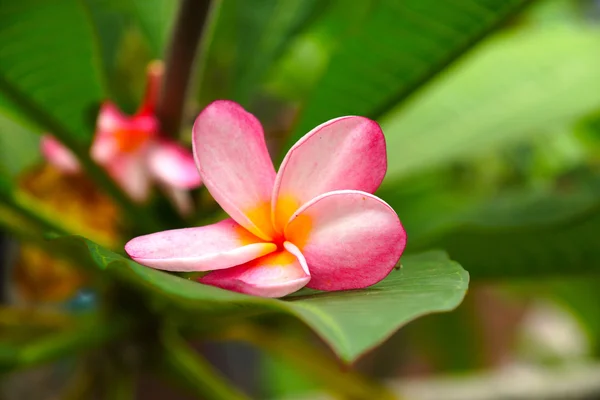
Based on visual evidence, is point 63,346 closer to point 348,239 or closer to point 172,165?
point 172,165

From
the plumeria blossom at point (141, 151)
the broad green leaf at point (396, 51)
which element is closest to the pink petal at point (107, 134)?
the plumeria blossom at point (141, 151)

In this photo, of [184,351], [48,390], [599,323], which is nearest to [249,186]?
[184,351]

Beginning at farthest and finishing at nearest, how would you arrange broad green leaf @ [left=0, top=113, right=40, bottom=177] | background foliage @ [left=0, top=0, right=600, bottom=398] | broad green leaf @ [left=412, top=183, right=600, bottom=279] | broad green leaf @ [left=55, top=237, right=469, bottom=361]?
broad green leaf @ [left=0, top=113, right=40, bottom=177] < broad green leaf @ [left=412, top=183, right=600, bottom=279] < background foliage @ [left=0, top=0, right=600, bottom=398] < broad green leaf @ [left=55, top=237, right=469, bottom=361]

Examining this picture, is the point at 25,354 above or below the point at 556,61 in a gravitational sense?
below

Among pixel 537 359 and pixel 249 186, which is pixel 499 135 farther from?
pixel 537 359

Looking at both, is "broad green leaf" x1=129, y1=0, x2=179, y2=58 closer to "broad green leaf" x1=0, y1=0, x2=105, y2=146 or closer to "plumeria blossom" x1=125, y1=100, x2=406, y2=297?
"broad green leaf" x1=0, y1=0, x2=105, y2=146

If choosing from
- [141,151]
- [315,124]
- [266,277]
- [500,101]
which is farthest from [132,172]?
[500,101]

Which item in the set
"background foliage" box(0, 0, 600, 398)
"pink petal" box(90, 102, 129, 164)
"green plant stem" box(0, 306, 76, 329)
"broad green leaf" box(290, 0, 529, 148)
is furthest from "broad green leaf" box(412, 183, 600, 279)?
"green plant stem" box(0, 306, 76, 329)
